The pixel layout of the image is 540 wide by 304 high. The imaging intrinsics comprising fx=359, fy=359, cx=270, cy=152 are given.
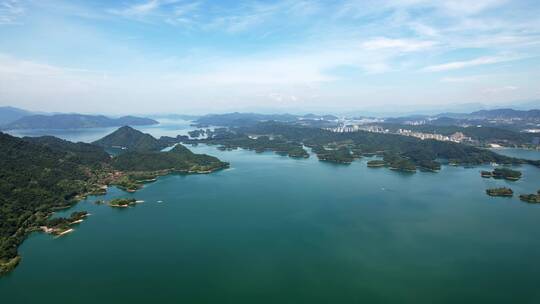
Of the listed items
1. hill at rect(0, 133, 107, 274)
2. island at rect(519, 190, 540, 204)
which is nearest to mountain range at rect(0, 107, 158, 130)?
hill at rect(0, 133, 107, 274)

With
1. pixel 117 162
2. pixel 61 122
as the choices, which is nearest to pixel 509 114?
pixel 117 162

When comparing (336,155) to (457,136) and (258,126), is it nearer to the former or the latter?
(457,136)

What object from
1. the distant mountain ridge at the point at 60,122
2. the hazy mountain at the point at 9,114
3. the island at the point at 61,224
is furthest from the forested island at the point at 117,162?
the hazy mountain at the point at 9,114

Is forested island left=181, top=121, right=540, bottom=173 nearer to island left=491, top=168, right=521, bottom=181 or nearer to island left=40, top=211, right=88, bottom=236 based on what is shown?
island left=491, top=168, right=521, bottom=181

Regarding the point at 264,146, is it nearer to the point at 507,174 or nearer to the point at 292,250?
the point at 507,174

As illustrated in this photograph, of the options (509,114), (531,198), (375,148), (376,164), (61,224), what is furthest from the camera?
(509,114)

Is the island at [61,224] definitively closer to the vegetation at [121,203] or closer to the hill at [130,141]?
the vegetation at [121,203]
